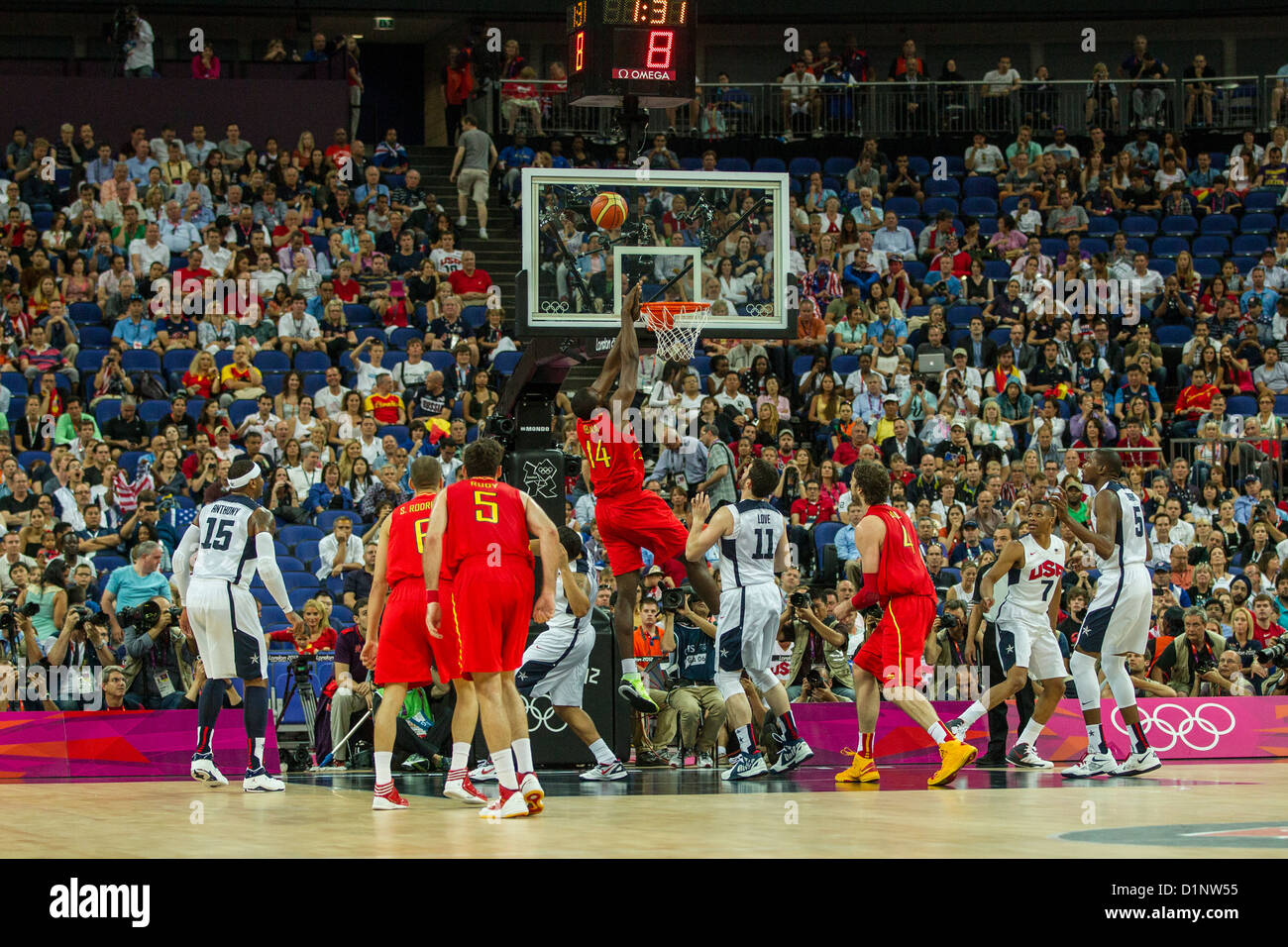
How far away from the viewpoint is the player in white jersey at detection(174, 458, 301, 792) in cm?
1081

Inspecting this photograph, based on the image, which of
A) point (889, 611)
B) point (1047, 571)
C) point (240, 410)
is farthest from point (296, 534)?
point (889, 611)

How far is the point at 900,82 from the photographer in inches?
1057

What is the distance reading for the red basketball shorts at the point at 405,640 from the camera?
10.0m

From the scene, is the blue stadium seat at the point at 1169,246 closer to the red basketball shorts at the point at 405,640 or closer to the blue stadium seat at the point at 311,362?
the blue stadium seat at the point at 311,362

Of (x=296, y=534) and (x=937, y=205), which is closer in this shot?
(x=296, y=534)

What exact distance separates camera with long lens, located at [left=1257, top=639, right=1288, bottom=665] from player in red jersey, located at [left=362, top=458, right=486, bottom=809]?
27.6 feet

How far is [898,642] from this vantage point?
1080 centimetres

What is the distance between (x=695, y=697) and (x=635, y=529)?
2295 millimetres

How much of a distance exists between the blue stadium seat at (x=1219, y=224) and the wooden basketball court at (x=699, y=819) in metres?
14.1

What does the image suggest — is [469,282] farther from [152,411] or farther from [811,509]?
[811,509]

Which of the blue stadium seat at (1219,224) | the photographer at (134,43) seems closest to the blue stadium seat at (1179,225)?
the blue stadium seat at (1219,224)

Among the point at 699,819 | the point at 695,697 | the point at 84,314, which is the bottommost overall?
the point at 695,697

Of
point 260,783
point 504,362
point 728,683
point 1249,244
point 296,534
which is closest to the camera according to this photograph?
point 260,783
